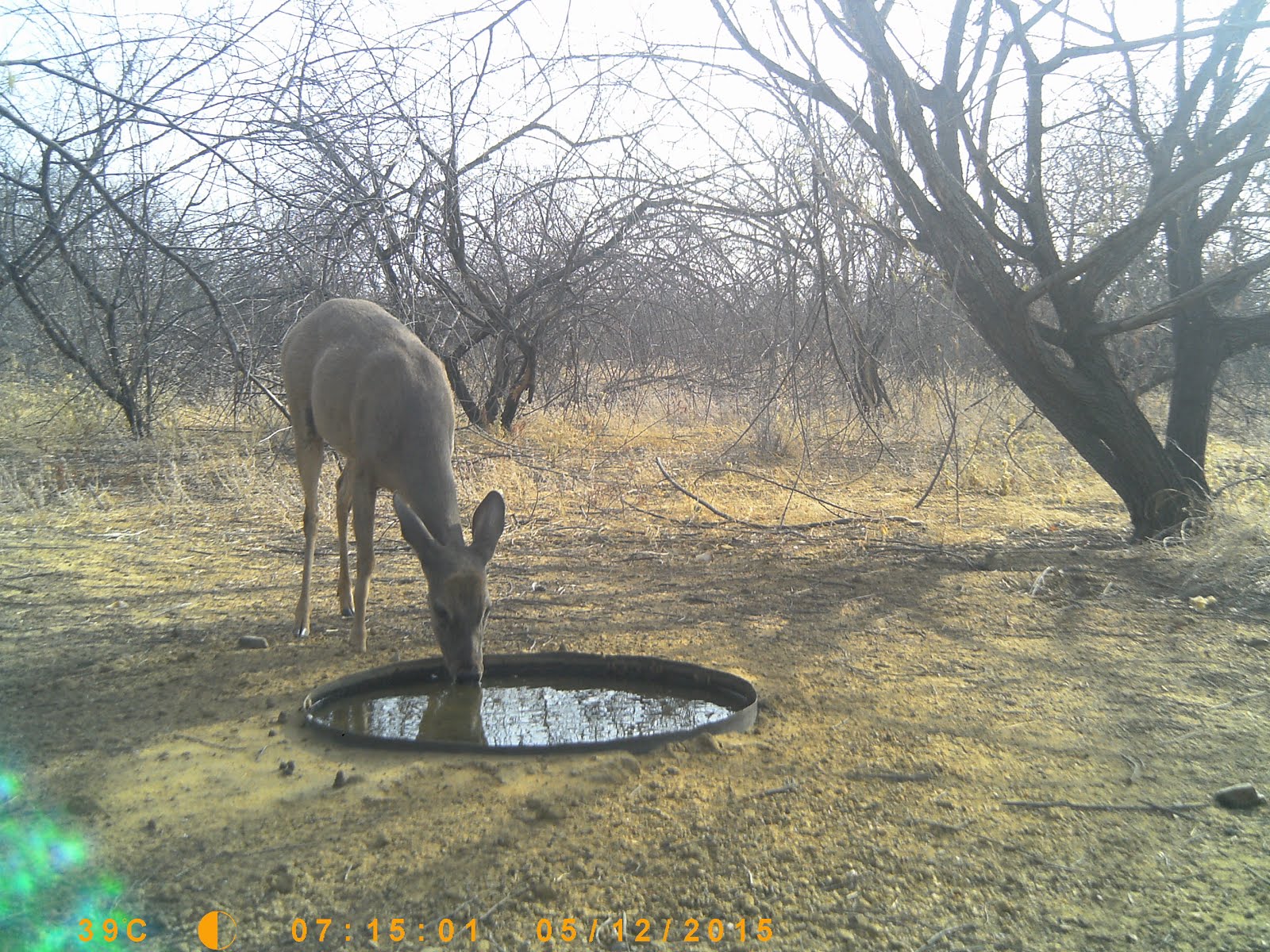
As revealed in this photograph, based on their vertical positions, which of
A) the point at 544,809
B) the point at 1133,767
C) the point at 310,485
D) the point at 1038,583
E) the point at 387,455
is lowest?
the point at 544,809

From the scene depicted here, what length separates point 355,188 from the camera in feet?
25.0

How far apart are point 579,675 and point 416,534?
1033 mm

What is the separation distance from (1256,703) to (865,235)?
3728mm

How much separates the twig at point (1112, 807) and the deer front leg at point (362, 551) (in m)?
3.34

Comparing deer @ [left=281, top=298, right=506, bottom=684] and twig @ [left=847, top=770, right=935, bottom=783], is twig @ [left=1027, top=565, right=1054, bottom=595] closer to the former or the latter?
twig @ [left=847, top=770, right=935, bottom=783]

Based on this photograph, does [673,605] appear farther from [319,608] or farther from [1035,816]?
[1035,816]

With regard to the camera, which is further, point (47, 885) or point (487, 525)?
point (487, 525)

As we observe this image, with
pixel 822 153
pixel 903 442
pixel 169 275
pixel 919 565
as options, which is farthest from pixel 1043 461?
pixel 169 275

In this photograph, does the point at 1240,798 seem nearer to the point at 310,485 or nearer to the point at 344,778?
the point at 344,778

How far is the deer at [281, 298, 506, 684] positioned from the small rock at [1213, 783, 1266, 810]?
293 centimetres

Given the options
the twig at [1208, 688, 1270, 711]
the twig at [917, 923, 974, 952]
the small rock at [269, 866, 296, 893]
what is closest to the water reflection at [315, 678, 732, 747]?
the small rock at [269, 866, 296, 893]

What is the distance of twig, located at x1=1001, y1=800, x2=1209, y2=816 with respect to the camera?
3.15 meters

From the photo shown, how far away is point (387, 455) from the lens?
5.30m

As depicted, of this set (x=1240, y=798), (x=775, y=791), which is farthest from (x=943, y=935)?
(x=1240, y=798)
